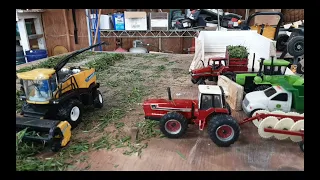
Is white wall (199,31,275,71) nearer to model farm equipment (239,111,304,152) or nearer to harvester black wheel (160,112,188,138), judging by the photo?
model farm equipment (239,111,304,152)

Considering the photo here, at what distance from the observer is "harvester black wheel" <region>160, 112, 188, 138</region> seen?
476cm

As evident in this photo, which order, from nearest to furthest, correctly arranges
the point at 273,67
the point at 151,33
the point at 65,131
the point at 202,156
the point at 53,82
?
the point at 202,156 → the point at 65,131 → the point at 53,82 → the point at 273,67 → the point at 151,33

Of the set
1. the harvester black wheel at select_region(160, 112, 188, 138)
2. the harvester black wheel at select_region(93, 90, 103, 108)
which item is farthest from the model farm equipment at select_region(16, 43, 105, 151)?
the harvester black wheel at select_region(160, 112, 188, 138)

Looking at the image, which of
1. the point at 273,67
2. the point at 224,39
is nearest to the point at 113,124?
the point at 273,67

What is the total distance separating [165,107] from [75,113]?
6.61 ft

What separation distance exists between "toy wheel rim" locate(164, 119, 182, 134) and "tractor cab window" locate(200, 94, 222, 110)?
58 cm

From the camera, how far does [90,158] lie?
4.40m

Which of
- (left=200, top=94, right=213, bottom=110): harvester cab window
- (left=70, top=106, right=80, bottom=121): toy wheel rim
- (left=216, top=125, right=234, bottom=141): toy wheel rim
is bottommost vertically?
(left=216, top=125, right=234, bottom=141): toy wheel rim

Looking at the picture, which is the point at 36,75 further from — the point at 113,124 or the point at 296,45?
the point at 296,45

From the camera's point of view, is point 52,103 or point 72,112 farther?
point 72,112

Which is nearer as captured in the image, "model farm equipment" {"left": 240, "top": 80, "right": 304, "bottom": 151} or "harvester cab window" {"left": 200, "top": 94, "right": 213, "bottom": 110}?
"model farm equipment" {"left": 240, "top": 80, "right": 304, "bottom": 151}

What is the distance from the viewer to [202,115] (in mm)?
4812

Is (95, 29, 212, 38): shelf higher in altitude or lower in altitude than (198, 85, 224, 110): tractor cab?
higher

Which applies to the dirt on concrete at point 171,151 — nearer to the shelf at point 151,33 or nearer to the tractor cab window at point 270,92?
the tractor cab window at point 270,92
